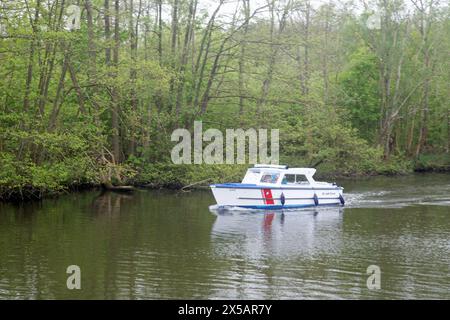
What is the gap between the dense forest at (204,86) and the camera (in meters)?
31.7

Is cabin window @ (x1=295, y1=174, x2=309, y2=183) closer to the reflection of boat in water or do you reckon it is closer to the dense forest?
the reflection of boat in water

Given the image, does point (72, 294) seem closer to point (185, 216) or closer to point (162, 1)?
point (185, 216)

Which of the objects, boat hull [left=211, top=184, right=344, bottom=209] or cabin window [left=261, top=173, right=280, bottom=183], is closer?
boat hull [left=211, top=184, right=344, bottom=209]

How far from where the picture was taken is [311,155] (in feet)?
151

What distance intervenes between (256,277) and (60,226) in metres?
10.2

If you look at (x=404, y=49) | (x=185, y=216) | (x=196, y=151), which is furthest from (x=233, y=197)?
(x=404, y=49)

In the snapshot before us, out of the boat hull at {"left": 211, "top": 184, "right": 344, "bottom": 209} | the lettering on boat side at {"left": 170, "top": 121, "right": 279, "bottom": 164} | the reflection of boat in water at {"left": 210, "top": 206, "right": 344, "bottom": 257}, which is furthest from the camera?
the lettering on boat side at {"left": 170, "top": 121, "right": 279, "bottom": 164}

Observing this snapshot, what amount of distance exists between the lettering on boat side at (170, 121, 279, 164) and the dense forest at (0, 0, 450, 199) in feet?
2.06

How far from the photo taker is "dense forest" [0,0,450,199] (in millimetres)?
31688

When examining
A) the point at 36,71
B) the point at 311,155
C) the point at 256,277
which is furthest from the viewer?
the point at 311,155

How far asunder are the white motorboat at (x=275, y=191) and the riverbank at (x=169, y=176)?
6.77 meters
